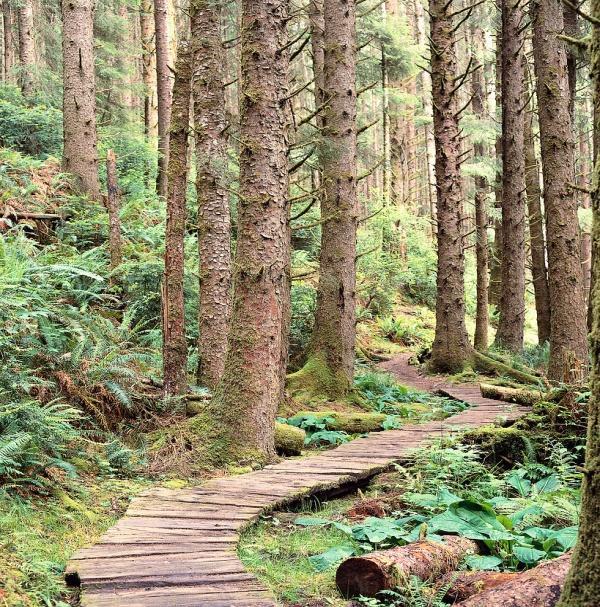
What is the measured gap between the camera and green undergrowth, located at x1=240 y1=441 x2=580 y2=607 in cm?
412

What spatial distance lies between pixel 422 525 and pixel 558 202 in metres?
8.67

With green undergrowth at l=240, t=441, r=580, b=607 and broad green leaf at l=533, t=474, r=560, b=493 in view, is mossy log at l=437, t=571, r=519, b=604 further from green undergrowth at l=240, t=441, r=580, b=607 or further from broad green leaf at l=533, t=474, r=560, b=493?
broad green leaf at l=533, t=474, r=560, b=493

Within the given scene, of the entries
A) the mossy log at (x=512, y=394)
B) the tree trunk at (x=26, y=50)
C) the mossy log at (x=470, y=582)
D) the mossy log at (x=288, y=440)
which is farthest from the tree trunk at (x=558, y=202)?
the tree trunk at (x=26, y=50)

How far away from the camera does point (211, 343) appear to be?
30.9 feet

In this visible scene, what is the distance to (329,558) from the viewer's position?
14.4ft

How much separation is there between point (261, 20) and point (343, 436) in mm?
5187

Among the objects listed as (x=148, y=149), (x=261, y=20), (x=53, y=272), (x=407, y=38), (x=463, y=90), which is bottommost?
(x=53, y=272)

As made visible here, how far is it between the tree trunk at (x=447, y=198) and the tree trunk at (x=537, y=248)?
4.44 metres

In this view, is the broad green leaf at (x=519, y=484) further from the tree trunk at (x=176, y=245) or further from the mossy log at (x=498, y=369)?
the mossy log at (x=498, y=369)

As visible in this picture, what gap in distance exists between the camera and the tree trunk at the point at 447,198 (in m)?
14.3

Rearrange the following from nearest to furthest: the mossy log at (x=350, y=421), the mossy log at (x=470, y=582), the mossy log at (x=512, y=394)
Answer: the mossy log at (x=470, y=582)
the mossy log at (x=350, y=421)
the mossy log at (x=512, y=394)

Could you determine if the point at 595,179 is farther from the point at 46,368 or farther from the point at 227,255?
the point at 227,255

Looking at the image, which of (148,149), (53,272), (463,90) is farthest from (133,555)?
(463,90)

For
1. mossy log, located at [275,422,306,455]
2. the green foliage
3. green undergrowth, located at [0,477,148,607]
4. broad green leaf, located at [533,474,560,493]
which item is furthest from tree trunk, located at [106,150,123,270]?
broad green leaf, located at [533,474,560,493]
